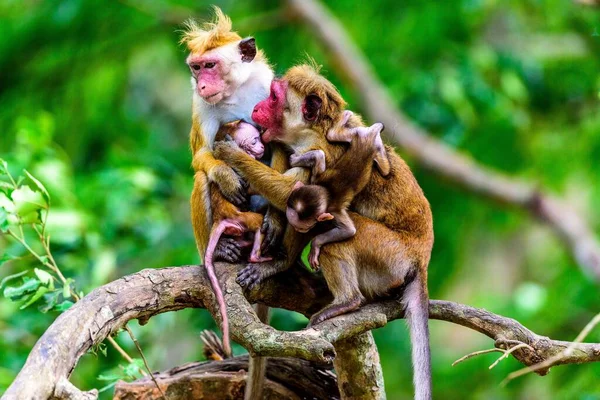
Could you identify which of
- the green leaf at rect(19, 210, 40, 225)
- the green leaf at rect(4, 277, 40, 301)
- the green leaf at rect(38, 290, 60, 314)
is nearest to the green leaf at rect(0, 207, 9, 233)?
the green leaf at rect(19, 210, 40, 225)

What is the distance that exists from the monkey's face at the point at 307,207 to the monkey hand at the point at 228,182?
437 millimetres

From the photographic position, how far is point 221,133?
4.64 m

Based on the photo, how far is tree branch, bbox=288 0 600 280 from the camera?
8.70m

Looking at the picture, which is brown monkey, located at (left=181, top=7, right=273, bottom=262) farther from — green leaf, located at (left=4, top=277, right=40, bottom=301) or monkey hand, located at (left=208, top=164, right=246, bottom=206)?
green leaf, located at (left=4, top=277, right=40, bottom=301)

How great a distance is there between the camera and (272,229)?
436cm

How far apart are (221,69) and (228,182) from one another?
71cm

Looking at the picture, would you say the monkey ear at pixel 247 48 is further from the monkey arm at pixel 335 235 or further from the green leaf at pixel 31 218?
the green leaf at pixel 31 218

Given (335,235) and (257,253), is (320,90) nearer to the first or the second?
(335,235)

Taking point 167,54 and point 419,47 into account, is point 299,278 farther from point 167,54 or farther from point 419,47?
point 167,54

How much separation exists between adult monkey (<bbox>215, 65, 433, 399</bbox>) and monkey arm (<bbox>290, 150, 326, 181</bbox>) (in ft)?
0.18

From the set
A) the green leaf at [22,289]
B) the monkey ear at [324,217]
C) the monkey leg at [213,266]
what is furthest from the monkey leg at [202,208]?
the green leaf at [22,289]

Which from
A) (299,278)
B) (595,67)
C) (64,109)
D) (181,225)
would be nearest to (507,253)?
(595,67)

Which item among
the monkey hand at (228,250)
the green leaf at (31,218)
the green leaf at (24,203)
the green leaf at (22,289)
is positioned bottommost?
the green leaf at (22,289)

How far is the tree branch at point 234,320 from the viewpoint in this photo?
3.07 meters
